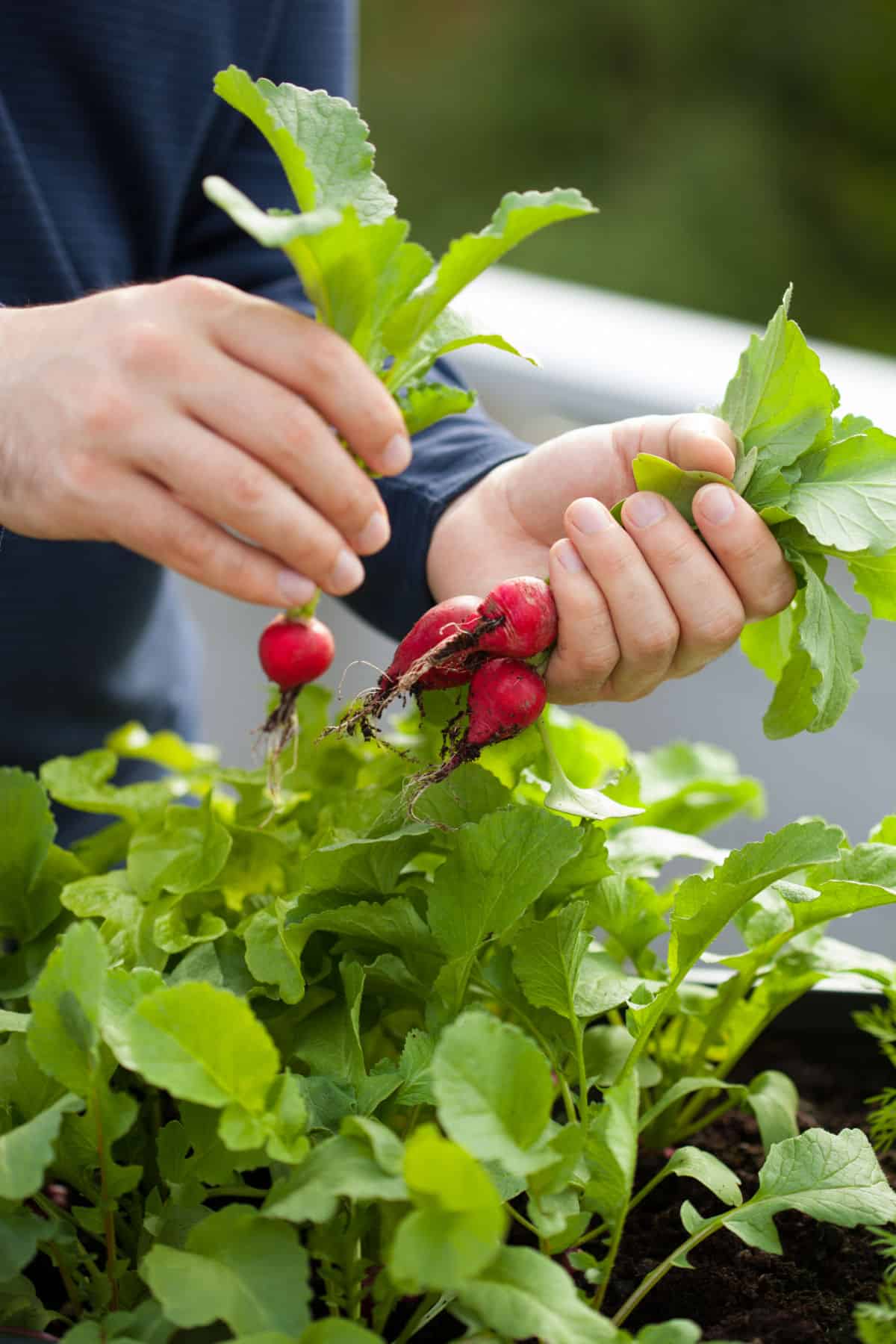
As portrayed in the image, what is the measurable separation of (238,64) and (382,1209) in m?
0.71

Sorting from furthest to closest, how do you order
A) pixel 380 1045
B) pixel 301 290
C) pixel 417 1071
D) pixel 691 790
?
pixel 301 290, pixel 691 790, pixel 380 1045, pixel 417 1071

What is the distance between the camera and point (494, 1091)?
1.13ft

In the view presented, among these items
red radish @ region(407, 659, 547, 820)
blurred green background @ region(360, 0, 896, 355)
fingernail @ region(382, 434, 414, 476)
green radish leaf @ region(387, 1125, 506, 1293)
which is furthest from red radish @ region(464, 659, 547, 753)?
blurred green background @ region(360, 0, 896, 355)

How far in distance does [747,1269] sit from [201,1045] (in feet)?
0.84

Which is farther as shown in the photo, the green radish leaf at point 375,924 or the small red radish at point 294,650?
the small red radish at point 294,650

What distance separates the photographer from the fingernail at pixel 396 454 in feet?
1.44

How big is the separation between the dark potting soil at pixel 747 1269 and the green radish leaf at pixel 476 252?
1.19ft

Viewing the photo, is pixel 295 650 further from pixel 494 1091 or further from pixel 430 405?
pixel 494 1091

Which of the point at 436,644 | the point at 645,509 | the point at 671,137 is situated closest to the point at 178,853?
the point at 436,644

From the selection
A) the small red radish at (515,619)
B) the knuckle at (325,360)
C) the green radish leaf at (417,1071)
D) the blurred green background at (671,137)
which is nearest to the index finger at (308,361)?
the knuckle at (325,360)

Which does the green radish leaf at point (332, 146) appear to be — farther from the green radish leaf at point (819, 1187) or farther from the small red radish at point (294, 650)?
the green radish leaf at point (819, 1187)

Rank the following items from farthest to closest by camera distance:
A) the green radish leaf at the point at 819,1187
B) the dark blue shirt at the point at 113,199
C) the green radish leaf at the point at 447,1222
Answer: the dark blue shirt at the point at 113,199 → the green radish leaf at the point at 819,1187 → the green radish leaf at the point at 447,1222

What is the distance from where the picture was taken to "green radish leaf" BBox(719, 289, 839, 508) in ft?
1.54

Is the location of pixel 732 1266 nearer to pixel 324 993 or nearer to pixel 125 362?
pixel 324 993
